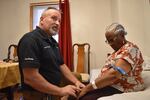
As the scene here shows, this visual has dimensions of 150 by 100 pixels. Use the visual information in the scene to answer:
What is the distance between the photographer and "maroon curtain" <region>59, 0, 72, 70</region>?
4309mm

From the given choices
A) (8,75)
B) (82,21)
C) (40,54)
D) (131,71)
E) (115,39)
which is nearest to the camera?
(40,54)

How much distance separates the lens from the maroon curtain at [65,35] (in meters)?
4.31

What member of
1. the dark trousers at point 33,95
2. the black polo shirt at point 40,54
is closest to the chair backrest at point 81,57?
the black polo shirt at point 40,54

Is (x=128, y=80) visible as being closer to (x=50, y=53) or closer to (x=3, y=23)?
(x=50, y=53)

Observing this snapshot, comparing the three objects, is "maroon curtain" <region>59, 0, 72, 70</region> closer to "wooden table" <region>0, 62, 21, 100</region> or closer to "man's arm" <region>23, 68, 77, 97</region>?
"wooden table" <region>0, 62, 21, 100</region>

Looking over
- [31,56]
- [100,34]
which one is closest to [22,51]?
[31,56]

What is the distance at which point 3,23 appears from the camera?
202 inches

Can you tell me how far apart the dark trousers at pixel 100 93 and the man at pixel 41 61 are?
0.13 meters

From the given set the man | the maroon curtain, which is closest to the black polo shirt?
the man

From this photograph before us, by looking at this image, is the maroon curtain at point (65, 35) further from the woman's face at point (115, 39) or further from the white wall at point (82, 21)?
the woman's face at point (115, 39)

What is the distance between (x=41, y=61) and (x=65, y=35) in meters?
2.87

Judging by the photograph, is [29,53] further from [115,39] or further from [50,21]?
[115,39]

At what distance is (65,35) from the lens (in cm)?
433

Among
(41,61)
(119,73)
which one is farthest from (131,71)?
(41,61)
